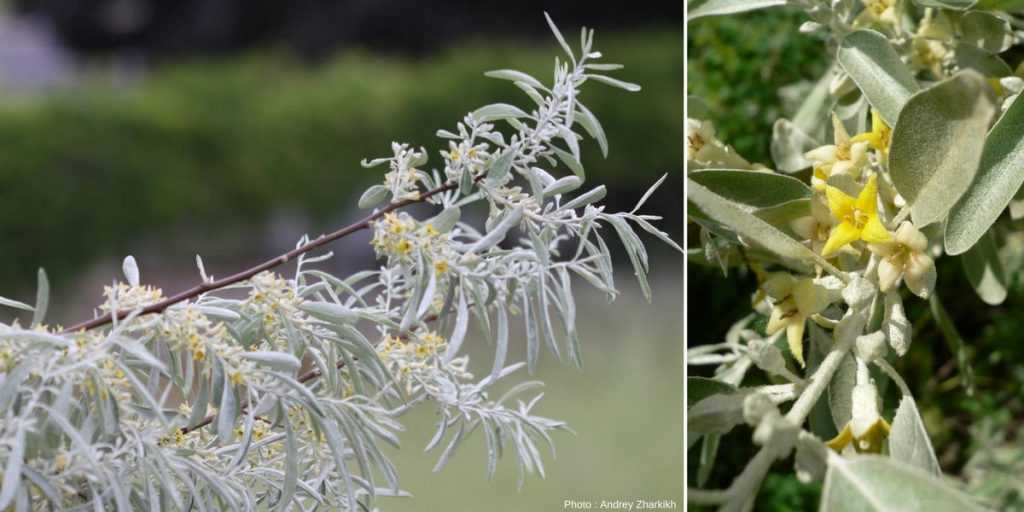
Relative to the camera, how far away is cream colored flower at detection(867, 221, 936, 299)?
565 mm

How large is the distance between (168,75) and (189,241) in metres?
0.80

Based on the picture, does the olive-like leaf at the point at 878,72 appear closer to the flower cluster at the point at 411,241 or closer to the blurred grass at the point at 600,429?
the flower cluster at the point at 411,241

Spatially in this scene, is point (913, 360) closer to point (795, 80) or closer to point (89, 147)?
point (795, 80)

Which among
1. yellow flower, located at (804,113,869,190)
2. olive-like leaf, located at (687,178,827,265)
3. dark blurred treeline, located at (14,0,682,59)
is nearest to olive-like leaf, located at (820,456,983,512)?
olive-like leaf, located at (687,178,827,265)

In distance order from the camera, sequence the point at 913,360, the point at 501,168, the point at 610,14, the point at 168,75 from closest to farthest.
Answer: the point at 501,168 < the point at 913,360 < the point at 610,14 < the point at 168,75

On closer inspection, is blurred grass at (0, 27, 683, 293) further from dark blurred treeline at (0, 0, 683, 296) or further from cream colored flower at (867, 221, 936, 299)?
cream colored flower at (867, 221, 936, 299)

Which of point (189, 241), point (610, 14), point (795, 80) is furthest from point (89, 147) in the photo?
point (795, 80)

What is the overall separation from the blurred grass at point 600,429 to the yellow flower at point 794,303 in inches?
19.9

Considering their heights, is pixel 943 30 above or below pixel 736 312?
above

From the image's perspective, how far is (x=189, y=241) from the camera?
3641 millimetres

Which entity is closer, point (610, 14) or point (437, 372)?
point (437, 372)

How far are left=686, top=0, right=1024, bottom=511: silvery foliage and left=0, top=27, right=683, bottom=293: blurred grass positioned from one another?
221cm

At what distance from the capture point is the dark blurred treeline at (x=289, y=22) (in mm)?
4051

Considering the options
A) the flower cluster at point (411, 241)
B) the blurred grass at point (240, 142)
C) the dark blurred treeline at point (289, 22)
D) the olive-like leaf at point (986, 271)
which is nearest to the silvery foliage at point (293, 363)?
the flower cluster at point (411, 241)
